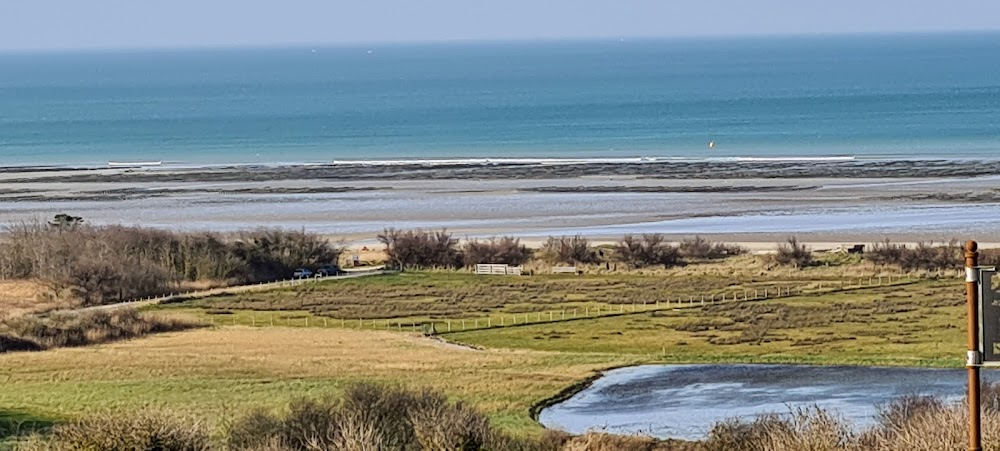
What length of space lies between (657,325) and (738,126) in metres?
97.5

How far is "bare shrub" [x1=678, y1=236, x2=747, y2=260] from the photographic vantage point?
205 ft

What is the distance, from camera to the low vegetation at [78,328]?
46.6 meters

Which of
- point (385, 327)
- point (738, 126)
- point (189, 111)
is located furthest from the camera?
point (189, 111)

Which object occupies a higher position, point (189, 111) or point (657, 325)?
point (189, 111)

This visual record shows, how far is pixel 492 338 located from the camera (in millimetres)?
46344

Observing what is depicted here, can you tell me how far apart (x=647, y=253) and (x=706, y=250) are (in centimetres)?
226

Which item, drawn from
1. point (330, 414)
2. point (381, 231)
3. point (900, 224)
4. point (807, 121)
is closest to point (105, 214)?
point (381, 231)

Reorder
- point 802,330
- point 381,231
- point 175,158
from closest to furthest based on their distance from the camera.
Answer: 1. point 802,330
2. point 381,231
3. point 175,158

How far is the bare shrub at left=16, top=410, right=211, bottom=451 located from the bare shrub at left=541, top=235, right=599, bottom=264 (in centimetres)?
4289

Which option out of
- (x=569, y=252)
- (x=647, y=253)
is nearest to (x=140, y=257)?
(x=569, y=252)

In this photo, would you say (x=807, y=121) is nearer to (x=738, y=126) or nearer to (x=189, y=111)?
(x=738, y=126)

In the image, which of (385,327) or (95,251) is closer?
(385,327)

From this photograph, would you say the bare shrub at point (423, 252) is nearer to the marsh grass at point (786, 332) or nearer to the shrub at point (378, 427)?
the marsh grass at point (786, 332)

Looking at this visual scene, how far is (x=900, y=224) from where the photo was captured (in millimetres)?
70625
